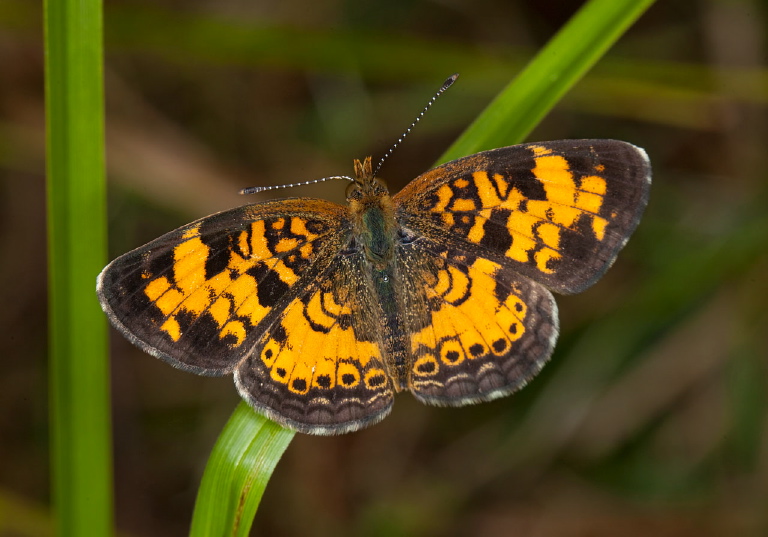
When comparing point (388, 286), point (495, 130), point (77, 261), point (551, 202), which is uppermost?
point (495, 130)

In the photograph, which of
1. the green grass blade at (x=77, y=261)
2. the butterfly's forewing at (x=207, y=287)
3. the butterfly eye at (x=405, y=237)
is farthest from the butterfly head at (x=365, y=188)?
the green grass blade at (x=77, y=261)

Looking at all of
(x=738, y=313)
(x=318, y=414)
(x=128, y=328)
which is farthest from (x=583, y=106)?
(x=128, y=328)

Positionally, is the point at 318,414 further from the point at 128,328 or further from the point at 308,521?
the point at 308,521

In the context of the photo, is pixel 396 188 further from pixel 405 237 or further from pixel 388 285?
pixel 388 285

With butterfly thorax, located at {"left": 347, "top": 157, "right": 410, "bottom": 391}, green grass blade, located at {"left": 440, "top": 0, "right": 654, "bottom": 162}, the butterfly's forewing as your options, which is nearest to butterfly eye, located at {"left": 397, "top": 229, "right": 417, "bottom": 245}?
butterfly thorax, located at {"left": 347, "top": 157, "right": 410, "bottom": 391}

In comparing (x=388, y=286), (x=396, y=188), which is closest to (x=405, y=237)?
(x=388, y=286)

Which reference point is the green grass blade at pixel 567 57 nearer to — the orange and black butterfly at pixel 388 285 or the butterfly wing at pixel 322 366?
the orange and black butterfly at pixel 388 285

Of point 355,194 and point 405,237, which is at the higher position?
point 355,194

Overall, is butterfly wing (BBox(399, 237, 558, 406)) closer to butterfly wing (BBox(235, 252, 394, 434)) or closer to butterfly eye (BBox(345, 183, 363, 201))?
butterfly wing (BBox(235, 252, 394, 434))
